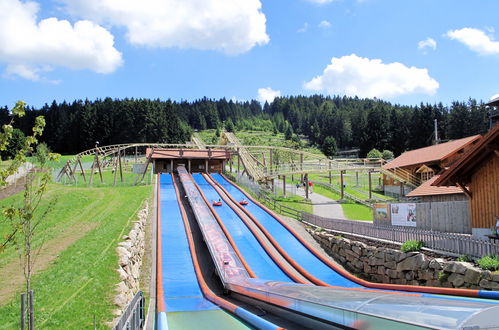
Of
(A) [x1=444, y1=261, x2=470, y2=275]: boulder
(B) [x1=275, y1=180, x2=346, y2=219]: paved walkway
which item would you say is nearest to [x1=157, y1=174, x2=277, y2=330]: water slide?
(A) [x1=444, y1=261, x2=470, y2=275]: boulder

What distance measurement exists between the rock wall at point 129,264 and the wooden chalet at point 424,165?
29449 millimetres

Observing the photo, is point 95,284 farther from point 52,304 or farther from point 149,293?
point 149,293

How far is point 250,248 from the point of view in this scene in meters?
21.5

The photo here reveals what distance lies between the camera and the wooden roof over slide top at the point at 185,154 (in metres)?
52.3

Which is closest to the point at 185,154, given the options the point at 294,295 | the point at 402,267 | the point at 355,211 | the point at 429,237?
the point at 355,211

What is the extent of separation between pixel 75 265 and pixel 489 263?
13.1 metres

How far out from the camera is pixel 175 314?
11898 mm

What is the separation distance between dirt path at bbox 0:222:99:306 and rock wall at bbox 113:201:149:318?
91.8 inches

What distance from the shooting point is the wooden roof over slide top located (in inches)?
2060

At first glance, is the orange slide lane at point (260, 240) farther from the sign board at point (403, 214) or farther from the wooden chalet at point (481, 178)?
the wooden chalet at point (481, 178)

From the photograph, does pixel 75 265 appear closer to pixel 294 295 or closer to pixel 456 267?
pixel 294 295

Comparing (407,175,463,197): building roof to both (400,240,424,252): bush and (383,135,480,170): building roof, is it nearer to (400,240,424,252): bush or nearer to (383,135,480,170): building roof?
(400,240,424,252): bush

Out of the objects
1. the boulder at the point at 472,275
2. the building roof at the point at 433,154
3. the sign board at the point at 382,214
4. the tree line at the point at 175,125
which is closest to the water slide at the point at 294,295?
the boulder at the point at 472,275

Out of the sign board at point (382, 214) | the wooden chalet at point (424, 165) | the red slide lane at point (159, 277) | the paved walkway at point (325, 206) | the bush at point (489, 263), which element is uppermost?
the wooden chalet at point (424, 165)
